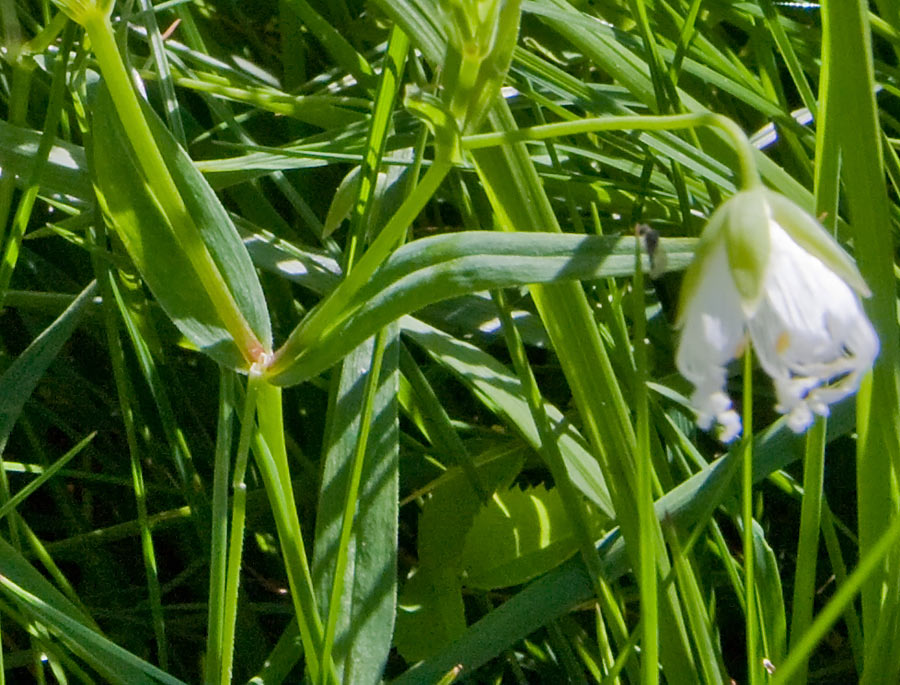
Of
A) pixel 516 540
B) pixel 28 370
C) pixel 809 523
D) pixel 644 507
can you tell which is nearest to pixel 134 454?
pixel 28 370

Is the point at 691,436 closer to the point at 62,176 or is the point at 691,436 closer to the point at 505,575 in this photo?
the point at 505,575

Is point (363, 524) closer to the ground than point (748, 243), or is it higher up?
closer to the ground

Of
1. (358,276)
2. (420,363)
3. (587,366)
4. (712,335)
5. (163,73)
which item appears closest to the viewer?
(712,335)

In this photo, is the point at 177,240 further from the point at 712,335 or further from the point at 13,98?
the point at 712,335

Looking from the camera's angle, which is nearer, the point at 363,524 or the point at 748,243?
the point at 748,243

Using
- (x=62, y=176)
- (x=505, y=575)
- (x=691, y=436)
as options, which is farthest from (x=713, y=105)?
(x=62, y=176)

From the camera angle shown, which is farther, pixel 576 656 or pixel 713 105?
pixel 713 105

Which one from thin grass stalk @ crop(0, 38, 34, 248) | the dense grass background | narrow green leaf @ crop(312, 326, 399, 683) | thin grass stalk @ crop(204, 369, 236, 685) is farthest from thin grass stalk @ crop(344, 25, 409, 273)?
thin grass stalk @ crop(0, 38, 34, 248)
